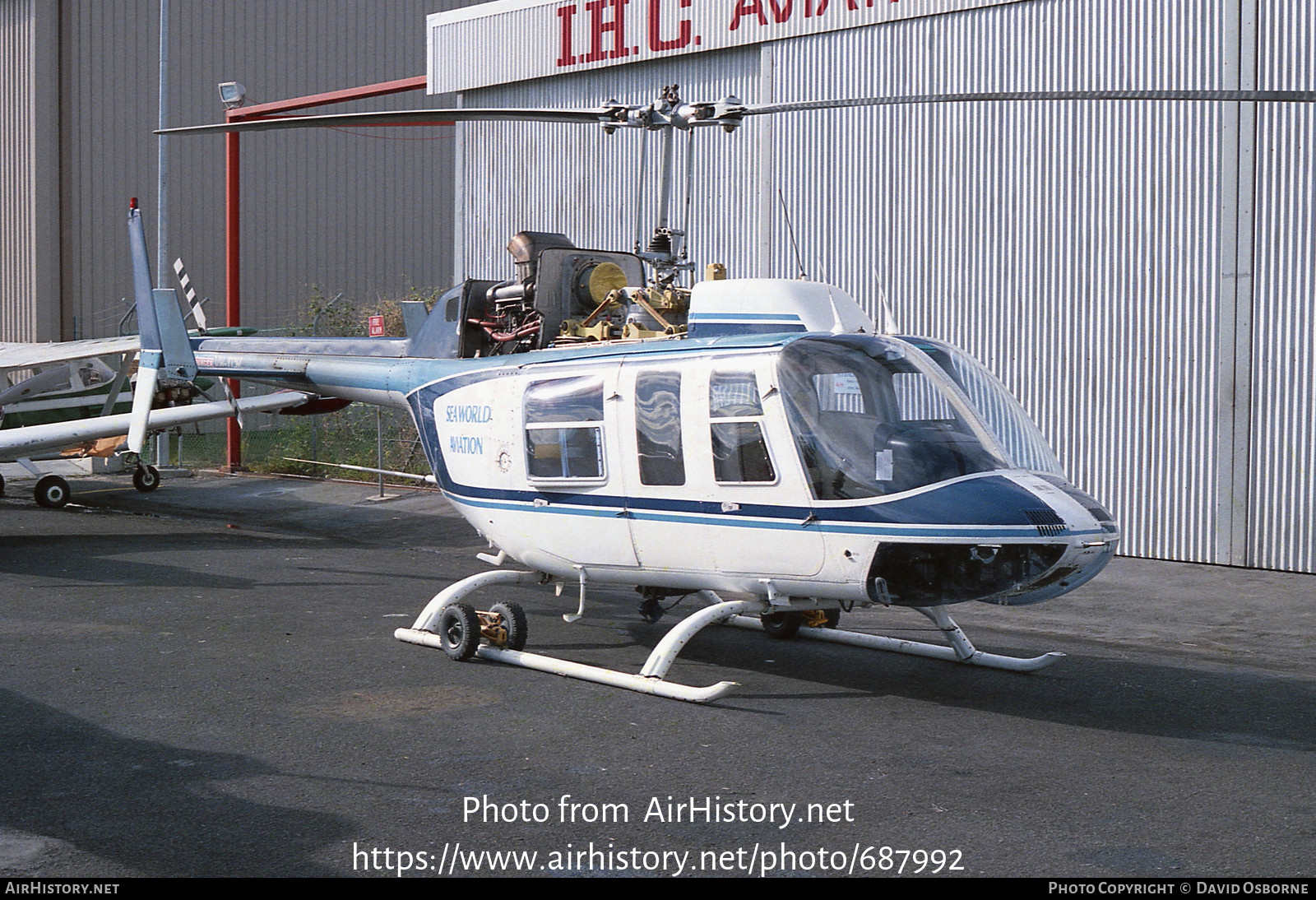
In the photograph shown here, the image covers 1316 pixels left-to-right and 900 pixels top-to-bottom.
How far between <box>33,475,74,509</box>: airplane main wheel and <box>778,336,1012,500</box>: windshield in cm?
1429

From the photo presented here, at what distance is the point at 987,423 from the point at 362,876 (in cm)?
429

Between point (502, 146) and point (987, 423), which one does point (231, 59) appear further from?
point (987, 423)

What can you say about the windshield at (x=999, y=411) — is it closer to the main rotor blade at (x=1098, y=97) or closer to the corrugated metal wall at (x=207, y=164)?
the main rotor blade at (x=1098, y=97)

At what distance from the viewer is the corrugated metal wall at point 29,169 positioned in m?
26.7

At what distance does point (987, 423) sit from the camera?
7.41 metres

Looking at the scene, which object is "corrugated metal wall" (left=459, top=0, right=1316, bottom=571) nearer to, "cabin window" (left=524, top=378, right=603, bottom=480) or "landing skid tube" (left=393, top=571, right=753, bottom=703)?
"landing skid tube" (left=393, top=571, right=753, bottom=703)

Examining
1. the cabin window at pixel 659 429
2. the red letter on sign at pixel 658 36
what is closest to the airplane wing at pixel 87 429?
the red letter on sign at pixel 658 36

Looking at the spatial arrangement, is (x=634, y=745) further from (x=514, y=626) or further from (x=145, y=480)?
(x=145, y=480)

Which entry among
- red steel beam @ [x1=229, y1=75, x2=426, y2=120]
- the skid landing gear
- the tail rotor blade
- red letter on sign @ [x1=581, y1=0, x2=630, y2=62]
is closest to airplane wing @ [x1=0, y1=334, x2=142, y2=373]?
the tail rotor blade

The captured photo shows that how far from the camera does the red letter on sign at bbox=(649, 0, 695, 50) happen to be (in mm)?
16938

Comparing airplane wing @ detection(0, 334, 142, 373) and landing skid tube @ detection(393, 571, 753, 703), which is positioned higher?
airplane wing @ detection(0, 334, 142, 373)

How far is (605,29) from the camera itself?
17891 mm
